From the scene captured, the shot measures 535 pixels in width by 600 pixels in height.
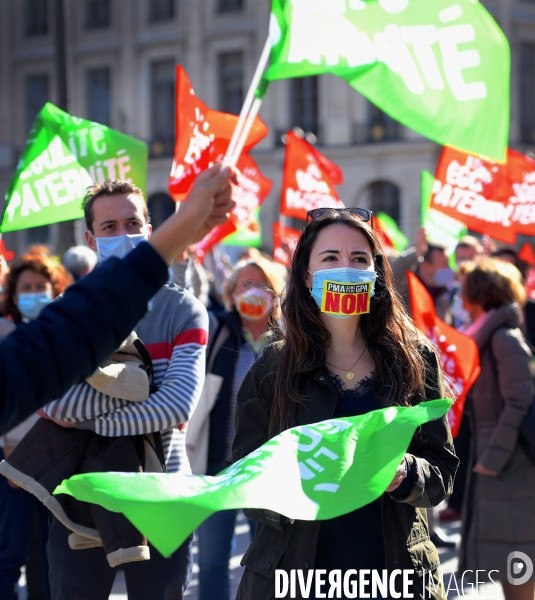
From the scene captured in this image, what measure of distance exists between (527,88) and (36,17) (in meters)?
17.4

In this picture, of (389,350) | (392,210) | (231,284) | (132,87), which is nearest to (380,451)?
(389,350)

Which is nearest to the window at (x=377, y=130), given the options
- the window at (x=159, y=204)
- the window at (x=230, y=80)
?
the window at (x=230, y=80)

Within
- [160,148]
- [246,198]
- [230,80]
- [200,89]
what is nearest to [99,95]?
[160,148]

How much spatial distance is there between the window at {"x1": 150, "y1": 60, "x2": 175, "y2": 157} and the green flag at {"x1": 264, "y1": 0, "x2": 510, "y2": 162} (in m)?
28.1

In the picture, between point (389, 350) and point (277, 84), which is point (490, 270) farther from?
point (277, 84)

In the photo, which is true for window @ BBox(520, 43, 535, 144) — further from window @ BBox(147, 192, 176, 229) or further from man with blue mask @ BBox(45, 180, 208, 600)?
man with blue mask @ BBox(45, 180, 208, 600)

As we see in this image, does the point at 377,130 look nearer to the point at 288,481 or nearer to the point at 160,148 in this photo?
the point at 160,148

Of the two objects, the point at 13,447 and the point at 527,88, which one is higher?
the point at 527,88

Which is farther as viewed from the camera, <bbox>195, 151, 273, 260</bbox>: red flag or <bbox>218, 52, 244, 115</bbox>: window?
<bbox>218, 52, 244, 115</bbox>: window

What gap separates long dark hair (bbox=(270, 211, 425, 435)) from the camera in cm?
267

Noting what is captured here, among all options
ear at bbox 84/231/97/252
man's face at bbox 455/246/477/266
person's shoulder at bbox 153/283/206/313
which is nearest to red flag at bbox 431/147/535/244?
man's face at bbox 455/246/477/266

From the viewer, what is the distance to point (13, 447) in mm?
4336

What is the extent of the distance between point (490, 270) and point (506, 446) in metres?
1.01

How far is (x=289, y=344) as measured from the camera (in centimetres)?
280
